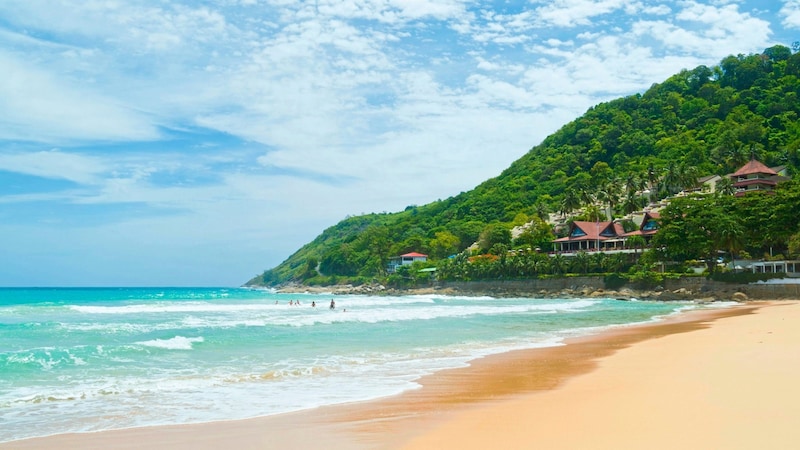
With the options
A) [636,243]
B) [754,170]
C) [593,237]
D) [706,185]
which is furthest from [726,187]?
[636,243]

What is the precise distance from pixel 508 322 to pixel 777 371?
18023mm

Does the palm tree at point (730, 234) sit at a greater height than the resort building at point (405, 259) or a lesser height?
greater

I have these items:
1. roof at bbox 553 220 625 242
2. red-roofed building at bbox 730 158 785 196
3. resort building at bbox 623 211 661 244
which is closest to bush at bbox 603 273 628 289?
resort building at bbox 623 211 661 244

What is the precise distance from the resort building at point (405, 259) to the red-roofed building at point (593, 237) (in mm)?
38627

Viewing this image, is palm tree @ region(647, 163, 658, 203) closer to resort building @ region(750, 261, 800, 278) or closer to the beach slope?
resort building @ region(750, 261, 800, 278)

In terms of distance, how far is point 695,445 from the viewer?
5.74m

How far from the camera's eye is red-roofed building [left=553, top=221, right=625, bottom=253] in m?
73.1

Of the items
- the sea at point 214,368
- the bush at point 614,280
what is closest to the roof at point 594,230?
the bush at point 614,280

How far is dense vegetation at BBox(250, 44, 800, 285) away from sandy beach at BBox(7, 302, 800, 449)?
4428 cm

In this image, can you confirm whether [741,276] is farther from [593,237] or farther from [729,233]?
[593,237]

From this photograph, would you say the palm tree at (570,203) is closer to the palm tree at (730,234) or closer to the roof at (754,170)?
the roof at (754,170)

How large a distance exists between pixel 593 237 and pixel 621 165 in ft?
137

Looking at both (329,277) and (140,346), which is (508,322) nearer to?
(140,346)

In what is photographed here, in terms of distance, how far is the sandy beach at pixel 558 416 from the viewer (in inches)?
247
